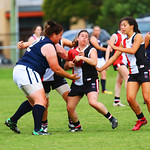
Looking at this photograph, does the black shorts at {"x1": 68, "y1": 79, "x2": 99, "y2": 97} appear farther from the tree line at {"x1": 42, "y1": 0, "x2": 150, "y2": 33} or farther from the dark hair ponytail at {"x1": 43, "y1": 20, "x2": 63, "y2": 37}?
the tree line at {"x1": 42, "y1": 0, "x2": 150, "y2": 33}

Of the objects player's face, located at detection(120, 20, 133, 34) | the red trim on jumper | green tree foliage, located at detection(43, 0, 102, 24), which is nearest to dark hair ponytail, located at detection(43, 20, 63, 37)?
player's face, located at detection(120, 20, 133, 34)

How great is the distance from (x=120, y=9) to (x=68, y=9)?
18.7 feet

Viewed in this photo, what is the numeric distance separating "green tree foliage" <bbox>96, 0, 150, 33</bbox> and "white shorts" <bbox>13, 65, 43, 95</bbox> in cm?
2863

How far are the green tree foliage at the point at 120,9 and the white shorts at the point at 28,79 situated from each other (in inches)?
1127

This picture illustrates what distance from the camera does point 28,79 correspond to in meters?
8.16

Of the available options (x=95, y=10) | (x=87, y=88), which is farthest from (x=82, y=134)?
(x=95, y=10)

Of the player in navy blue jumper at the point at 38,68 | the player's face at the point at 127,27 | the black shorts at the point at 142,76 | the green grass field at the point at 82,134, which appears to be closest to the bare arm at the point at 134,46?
the player's face at the point at 127,27

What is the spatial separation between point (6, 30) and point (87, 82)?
140ft

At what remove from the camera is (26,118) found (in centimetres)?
1055

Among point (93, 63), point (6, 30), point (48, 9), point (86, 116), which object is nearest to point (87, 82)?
point (93, 63)

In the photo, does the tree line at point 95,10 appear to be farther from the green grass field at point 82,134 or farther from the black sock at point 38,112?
the black sock at point 38,112

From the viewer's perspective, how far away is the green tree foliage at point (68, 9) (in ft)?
136

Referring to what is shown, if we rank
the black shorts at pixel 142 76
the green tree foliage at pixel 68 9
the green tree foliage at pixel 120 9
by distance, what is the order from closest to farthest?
the black shorts at pixel 142 76 < the green tree foliage at pixel 120 9 < the green tree foliage at pixel 68 9

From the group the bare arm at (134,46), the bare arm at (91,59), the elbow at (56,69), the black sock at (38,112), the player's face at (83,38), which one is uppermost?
the player's face at (83,38)
